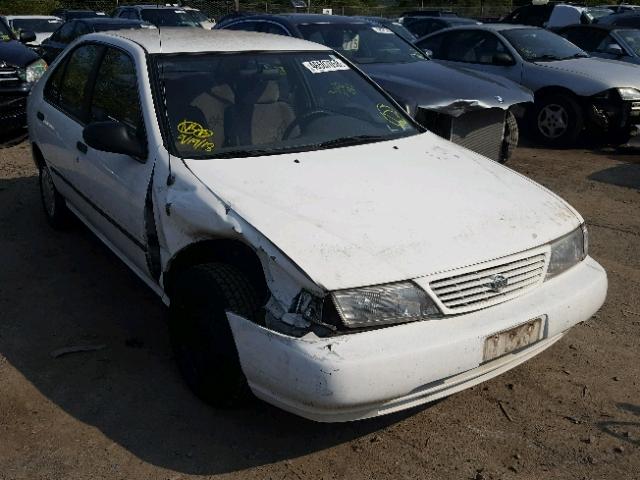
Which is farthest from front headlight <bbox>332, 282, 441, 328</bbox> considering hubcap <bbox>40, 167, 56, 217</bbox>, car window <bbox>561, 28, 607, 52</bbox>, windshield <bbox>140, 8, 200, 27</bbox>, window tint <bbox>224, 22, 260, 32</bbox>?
windshield <bbox>140, 8, 200, 27</bbox>

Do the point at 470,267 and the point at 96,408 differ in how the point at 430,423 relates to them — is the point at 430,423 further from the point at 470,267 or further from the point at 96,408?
the point at 96,408

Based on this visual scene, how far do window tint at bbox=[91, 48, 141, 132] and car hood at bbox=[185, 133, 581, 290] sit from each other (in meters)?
0.71

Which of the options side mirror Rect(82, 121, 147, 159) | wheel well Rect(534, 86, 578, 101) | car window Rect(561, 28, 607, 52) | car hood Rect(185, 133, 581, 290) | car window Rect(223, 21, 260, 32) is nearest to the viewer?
car hood Rect(185, 133, 581, 290)

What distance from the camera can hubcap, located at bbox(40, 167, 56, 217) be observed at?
5484 mm

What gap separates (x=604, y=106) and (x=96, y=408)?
743 centimetres

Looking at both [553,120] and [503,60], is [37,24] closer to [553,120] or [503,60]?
[503,60]

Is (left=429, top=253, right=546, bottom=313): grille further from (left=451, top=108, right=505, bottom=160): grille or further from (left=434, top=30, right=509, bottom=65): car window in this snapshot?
(left=434, top=30, right=509, bottom=65): car window

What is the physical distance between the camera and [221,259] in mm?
3381

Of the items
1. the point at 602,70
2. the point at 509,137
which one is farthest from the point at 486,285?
the point at 602,70

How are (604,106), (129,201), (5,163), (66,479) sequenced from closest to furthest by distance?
(66,479), (129,201), (5,163), (604,106)

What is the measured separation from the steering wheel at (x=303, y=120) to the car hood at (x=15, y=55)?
19.5ft

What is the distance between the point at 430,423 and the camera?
3.31 metres

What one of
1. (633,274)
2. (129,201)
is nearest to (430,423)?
(129,201)

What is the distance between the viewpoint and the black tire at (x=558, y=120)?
9008mm
